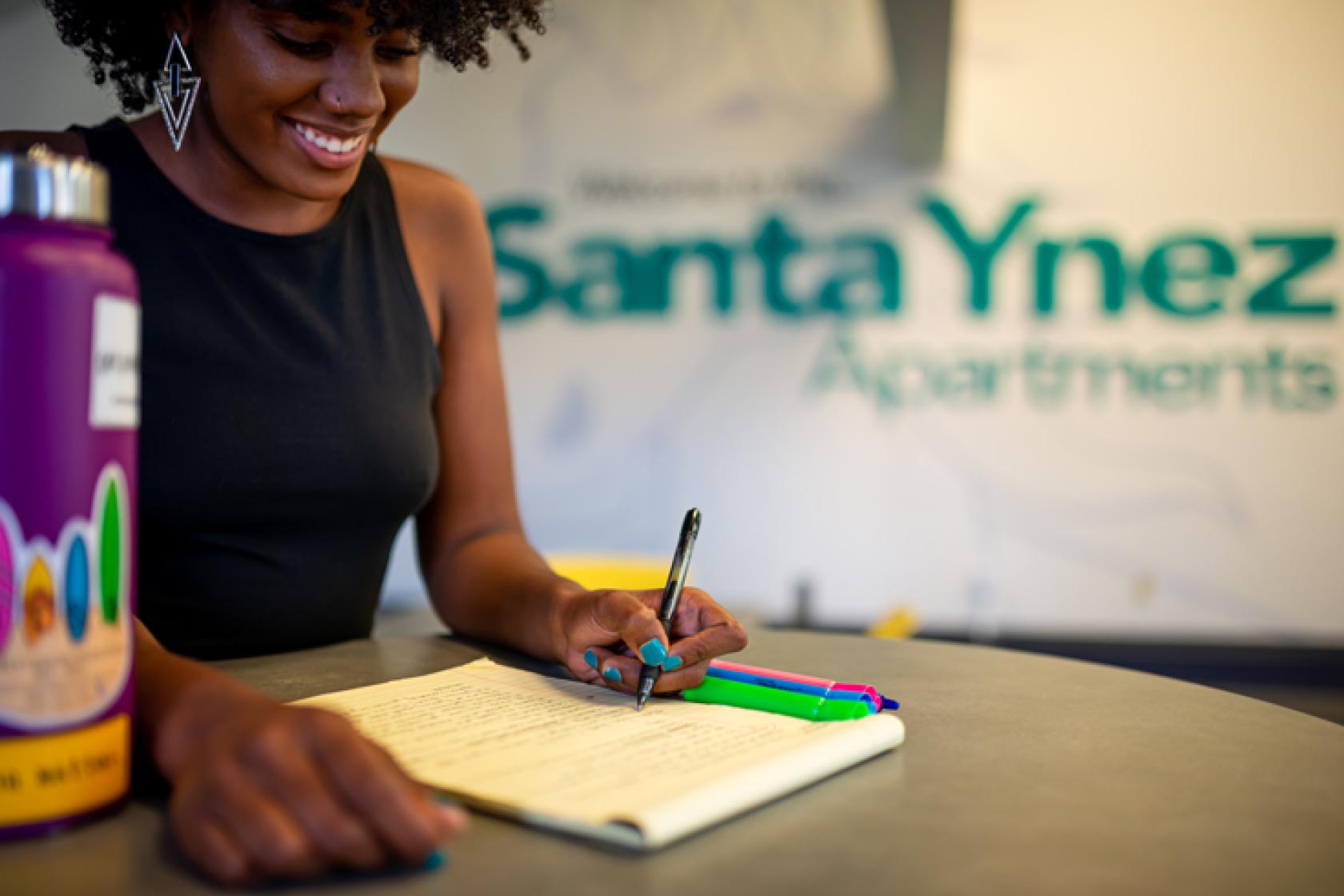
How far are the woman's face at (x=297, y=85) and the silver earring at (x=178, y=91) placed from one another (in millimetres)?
11

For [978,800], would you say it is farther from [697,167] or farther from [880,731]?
[697,167]

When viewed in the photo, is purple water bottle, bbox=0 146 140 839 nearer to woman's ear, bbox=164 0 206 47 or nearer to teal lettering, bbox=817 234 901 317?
woman's ear, bbox=164 0 206 47

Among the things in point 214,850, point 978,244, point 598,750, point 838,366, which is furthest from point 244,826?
point 978,244

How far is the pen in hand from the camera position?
86cm

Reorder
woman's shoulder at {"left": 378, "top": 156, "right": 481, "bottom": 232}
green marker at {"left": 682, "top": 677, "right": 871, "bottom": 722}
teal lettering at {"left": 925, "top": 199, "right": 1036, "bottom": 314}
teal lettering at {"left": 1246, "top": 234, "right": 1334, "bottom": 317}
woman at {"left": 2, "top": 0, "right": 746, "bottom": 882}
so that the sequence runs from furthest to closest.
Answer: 1. teal lettering at {"left": 925, "top": 199, "right": 1036, "bottom": 314}
2. teal lettering at {"left": 1246, "top": 234, "right": 1334, "bottom": 317}
3. woman's shoulder at {"left": 378, "top": 156, "right": 481, "bottom": 232}
4. woman at {"left": 2, "top": 0, "right": 746, "bottom": 882}
5. green marker at {"left": 682, "top": 677, "right": 871, "bottom": 722}

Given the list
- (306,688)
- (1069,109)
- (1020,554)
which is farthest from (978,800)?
(1069,109)

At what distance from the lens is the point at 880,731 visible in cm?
73

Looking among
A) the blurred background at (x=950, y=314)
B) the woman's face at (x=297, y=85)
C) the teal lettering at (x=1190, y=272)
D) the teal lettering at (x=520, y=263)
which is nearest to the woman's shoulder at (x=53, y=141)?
the woman's face at (x=297, y=85)

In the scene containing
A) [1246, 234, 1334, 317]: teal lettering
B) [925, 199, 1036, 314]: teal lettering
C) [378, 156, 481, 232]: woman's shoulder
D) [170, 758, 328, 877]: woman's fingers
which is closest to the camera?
[170, 758, 328, 877]: woman's fingers

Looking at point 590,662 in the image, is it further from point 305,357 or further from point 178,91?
point 178,91

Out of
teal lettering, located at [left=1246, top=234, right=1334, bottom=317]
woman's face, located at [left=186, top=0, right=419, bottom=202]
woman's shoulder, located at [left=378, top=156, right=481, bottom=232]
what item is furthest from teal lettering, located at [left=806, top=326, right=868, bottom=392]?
woman's face, located at [left=186, top=0, right=419, bottom=202]

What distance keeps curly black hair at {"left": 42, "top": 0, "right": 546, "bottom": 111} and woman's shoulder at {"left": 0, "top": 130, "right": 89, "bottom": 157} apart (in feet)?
0.43

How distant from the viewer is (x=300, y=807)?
19.7 inches

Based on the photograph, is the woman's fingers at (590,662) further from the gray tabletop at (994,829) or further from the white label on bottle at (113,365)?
the white label on bottle at (113,365)
